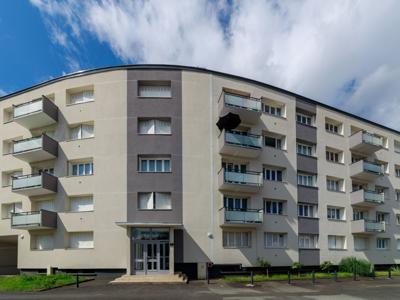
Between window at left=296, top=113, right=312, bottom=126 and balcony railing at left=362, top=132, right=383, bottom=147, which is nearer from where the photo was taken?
window at left=296, top=113, right=312, bottom=126

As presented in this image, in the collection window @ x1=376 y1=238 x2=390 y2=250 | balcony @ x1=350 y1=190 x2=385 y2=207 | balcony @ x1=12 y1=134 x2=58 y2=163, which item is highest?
balcony @ x1=12 y1=134 x2=58 y2=163

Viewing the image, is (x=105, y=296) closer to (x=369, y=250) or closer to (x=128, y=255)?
(x=128, y=255)

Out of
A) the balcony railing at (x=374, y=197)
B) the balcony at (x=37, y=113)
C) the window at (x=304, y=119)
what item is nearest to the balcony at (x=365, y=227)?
the balcony railing at (x=374, y=197)

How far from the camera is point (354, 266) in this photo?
33.2m

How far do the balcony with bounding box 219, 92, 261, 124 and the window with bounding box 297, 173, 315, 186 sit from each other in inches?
259

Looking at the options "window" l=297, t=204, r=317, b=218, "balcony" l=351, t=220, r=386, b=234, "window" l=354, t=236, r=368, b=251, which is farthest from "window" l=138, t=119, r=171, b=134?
"window" l=354, t=236, r=368, b=251

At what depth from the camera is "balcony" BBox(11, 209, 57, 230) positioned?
28797 mm

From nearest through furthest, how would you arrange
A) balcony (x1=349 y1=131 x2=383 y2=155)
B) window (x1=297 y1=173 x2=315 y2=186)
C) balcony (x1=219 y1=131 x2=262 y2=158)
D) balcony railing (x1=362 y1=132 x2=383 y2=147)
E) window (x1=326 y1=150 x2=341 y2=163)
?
balcony (x1=219 y1=131 x2=262 y2=158) → window (x1=297 y1=173 x2=315 y2=186) → window (x1=326 y1=150 x2=341 y2=163) → balcony (x1=349 y1=131 x2=383 y2=155) → balcony railing (x1=362 y1=132 x2=383 y2=147)

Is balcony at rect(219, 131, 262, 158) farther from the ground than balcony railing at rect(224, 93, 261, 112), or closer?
closer

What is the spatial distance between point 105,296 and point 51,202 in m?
13.6

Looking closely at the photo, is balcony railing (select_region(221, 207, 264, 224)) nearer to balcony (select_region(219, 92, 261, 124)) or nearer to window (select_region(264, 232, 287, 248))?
window (select_region(264, 232, 287, 248))

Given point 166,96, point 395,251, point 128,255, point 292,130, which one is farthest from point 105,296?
point 395,251

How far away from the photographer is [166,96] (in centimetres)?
3052

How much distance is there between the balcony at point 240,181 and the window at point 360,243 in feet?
43.4
